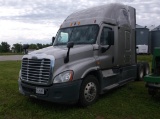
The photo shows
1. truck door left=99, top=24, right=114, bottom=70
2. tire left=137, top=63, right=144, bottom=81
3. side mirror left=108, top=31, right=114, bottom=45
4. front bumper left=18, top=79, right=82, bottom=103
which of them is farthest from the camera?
tire left=137, top=63, right=144, bottom=81

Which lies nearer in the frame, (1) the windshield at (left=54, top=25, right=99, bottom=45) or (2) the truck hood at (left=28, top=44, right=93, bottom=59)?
(2) the truck hood at (left=28, top=44, right=93, bottom=59)

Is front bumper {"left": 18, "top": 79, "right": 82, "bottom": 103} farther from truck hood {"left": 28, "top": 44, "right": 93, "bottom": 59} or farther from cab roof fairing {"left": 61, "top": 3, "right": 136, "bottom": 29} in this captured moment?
cab roof fairing {"left": 61, "top": 3, "right": 136, "bottom": 29}

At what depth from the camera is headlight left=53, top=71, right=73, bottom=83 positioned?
18.9 ft

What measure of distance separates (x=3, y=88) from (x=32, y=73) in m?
3.23

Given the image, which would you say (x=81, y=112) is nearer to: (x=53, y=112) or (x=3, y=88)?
(x=53, y=112)

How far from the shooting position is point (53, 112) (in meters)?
6.02

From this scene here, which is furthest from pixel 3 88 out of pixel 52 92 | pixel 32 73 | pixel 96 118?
pixel 96 118

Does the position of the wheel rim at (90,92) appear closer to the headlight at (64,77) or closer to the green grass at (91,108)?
the green grass at (91,108)

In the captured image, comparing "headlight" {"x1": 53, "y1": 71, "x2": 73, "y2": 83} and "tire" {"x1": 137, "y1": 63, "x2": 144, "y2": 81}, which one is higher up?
"headlight" {"x1": 53, "y1": 71, "x2": 73, "y2": 83}

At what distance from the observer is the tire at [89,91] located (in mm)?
6166

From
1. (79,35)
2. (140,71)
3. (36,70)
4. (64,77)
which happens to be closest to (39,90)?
(36,70)

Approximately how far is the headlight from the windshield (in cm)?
153

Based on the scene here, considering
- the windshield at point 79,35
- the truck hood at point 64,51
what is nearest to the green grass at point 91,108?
the truck hood at point 64,51

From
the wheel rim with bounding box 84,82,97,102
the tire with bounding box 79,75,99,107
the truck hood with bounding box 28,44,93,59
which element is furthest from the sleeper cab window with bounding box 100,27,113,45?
the wheel rim with bounding box 84,82,97,102
